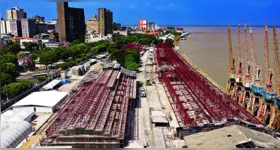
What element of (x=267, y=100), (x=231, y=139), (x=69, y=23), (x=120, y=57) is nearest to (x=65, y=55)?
(x=120, y=57)

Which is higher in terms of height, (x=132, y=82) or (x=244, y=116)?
(x=132, y=82)

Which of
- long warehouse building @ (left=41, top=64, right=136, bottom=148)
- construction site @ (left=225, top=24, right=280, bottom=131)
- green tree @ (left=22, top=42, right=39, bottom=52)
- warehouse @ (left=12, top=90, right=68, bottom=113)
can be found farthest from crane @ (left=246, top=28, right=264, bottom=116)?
green tree @ (left=22, top=42, right=39, bottom=52)

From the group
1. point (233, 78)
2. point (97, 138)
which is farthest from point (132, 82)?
point (97, 138)

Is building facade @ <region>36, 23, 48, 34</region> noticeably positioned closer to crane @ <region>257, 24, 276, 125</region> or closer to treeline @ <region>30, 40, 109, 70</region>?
treeline @ <region>30, 40, 109, 70</region>

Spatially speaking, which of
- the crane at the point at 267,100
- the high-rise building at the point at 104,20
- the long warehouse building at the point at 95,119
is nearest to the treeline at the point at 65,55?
the long warehouse building at the point at 95,119

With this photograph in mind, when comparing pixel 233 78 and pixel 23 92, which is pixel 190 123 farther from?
pixel 23 92

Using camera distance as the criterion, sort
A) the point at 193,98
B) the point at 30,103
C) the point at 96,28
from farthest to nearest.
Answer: the point at 96,28 → the point at 193,98 → the point at 30,103

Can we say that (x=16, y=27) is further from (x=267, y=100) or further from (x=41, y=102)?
(x=267, y=100)
